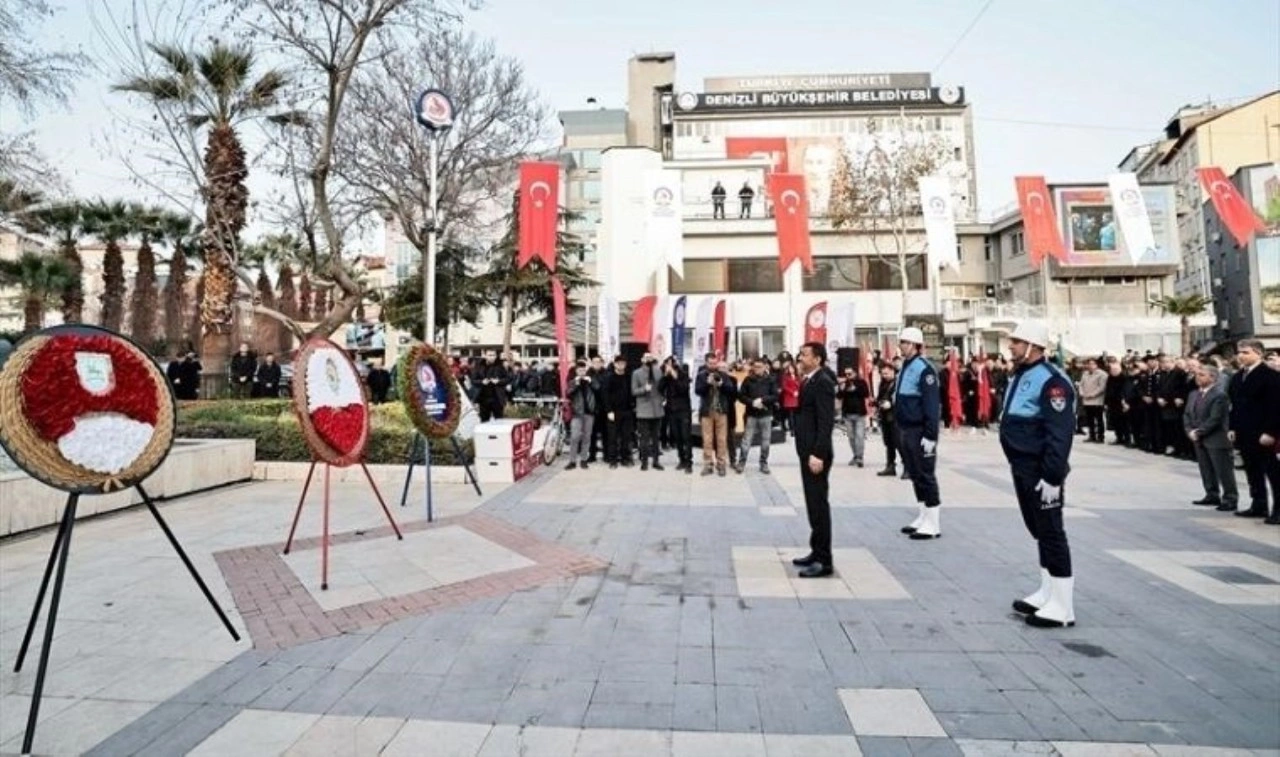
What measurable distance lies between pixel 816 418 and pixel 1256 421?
528 cm

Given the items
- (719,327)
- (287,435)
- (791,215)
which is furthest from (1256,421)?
(791,215)

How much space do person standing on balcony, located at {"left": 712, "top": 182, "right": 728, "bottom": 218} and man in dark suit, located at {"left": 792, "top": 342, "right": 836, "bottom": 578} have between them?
31.5 meters

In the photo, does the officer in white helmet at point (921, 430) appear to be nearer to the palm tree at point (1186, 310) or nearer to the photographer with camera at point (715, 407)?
the photographer with camera at point (715, 407)

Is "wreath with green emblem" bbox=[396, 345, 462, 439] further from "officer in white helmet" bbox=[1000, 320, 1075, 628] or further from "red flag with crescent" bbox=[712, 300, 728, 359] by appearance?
"red flag with crescent" bbox=[712, 300, 728, 359]

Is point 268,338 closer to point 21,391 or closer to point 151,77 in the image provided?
point 151,77

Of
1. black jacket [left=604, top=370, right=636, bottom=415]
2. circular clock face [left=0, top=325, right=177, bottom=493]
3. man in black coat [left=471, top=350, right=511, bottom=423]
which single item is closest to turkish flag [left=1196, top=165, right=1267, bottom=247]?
black jacket [left=604, top=370, right=636, bottom=415]

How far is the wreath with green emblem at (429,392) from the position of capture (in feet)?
23.9

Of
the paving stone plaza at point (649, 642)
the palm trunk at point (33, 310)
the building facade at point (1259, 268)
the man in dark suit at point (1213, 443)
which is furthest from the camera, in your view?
the building facade at point (1259, 268)

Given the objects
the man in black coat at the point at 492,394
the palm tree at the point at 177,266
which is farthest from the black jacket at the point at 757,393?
the palm tree at the point at 177,266

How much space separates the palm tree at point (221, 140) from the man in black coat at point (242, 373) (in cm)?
52

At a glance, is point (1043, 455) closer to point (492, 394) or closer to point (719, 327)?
point (492, 394)

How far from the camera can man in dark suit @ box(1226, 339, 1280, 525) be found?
697 cm

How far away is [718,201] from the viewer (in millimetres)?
36156

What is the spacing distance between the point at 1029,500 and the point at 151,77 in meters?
17.0
